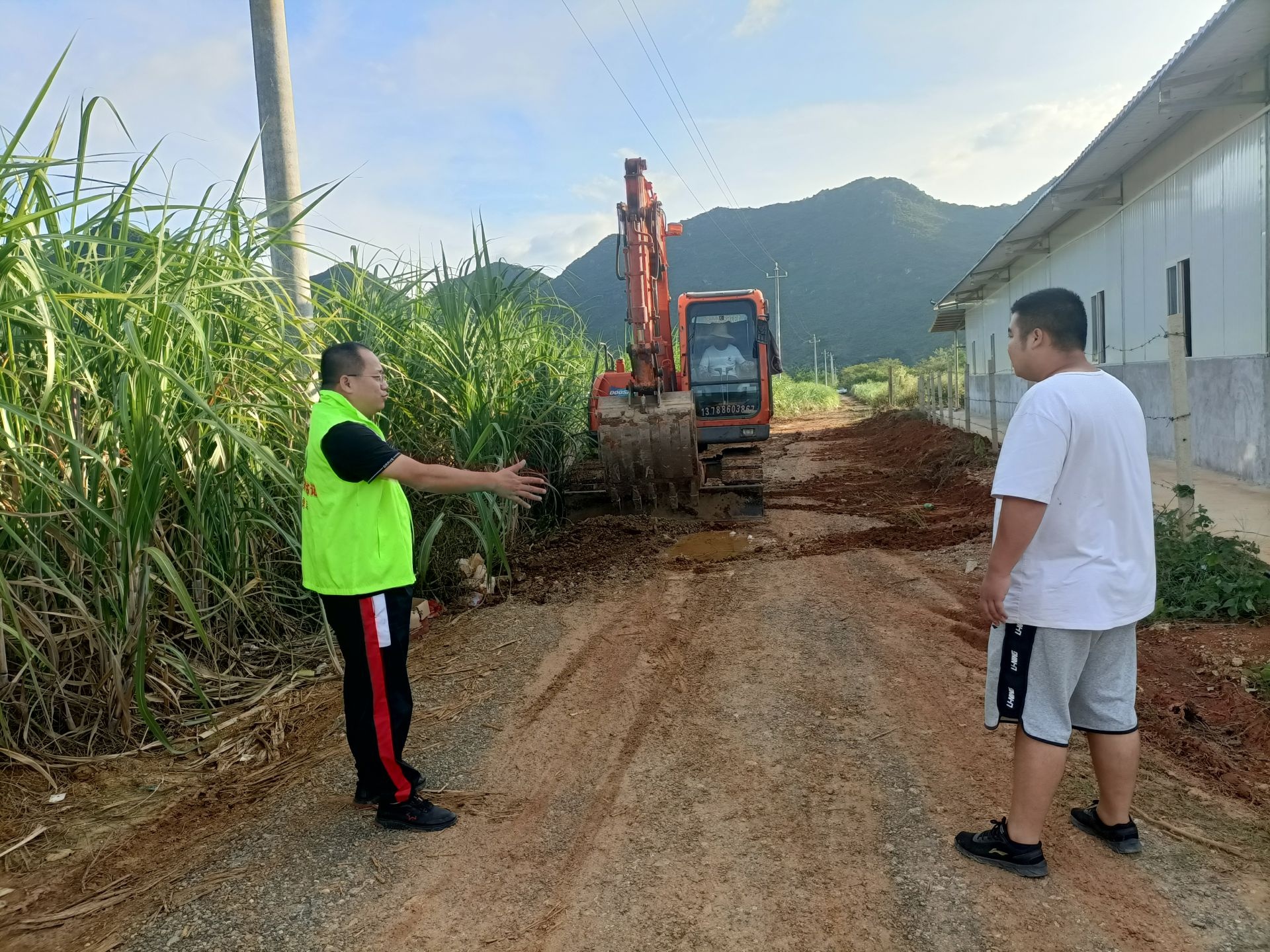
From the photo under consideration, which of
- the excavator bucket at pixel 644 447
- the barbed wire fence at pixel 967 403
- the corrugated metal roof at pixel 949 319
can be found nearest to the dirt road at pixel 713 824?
the excavator bucket at pixel 644 447

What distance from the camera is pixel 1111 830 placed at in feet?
8.52

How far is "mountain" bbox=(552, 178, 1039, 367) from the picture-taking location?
3546 inches

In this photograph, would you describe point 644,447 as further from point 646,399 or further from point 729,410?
point 729,410

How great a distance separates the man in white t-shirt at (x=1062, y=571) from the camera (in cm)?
235

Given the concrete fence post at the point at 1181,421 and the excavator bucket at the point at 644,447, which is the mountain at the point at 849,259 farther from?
the concrete fence post at the point at 1181,421

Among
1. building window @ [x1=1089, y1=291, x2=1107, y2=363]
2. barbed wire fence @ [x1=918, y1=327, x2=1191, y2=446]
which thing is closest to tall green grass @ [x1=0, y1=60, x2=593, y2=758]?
barbed wire fence @ [x1=918, y1=327, x2=1191, y2=446]

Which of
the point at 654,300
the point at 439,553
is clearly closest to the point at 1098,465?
the point at 439,553

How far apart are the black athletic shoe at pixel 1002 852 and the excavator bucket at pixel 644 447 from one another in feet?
19.1

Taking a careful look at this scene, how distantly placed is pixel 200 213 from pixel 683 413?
200 inches

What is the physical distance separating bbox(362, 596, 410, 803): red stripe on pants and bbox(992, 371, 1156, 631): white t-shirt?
199 cm

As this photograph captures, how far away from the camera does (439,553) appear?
19.1 feet

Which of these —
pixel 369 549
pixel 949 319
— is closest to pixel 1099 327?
pixel 369 549

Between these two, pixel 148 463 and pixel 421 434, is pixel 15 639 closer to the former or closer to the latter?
pixel 148 463

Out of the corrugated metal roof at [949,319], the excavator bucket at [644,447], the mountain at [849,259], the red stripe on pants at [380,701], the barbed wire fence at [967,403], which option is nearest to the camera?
the red stripe on pants at [380,701]
